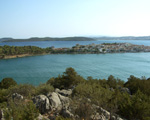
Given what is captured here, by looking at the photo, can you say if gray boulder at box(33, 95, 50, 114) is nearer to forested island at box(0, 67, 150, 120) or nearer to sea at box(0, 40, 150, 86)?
forested island at box(0, 67, 150, 120)

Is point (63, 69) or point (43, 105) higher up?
point (43, 105)

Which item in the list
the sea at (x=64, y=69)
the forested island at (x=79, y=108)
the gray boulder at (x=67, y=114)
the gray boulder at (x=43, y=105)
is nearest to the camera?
the forested island at (x=79, y=108)

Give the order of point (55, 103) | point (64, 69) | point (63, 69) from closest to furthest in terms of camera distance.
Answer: point (55, 103) < point (63, 69) < point (64, 69)

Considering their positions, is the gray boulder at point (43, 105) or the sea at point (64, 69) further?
the sea at point (64, 69)

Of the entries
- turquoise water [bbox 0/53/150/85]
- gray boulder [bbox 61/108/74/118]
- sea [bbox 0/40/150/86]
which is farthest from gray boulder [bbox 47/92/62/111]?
turquoise water [bbox 0/53/150/85]

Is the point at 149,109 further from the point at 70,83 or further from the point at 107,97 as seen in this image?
the point at 70,83

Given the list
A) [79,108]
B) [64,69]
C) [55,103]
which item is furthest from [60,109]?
[64,69]

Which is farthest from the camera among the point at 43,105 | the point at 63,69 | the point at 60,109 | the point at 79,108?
the point at 63,69

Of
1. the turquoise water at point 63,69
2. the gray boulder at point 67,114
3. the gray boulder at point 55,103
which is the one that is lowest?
the turquoise water at point 63,69

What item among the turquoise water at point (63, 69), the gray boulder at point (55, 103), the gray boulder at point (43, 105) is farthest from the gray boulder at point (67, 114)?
the turquoise water at point (63, 69)

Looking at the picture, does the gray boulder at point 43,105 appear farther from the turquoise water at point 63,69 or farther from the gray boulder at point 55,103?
the turquoise water at point 63,69

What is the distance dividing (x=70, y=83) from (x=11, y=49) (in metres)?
46.9

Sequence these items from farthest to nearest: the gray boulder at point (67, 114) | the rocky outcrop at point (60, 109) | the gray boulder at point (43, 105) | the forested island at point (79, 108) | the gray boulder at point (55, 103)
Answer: the gray boulder at point (55, 103)
the gray boulder at point (43, 105)
the rocky outcrop at point (60, 109)
the gray boulder at point (67, 114)
the forested island at point (79, 108)

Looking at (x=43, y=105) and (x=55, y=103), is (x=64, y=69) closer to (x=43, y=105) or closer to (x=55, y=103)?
(x=55, y=103)
